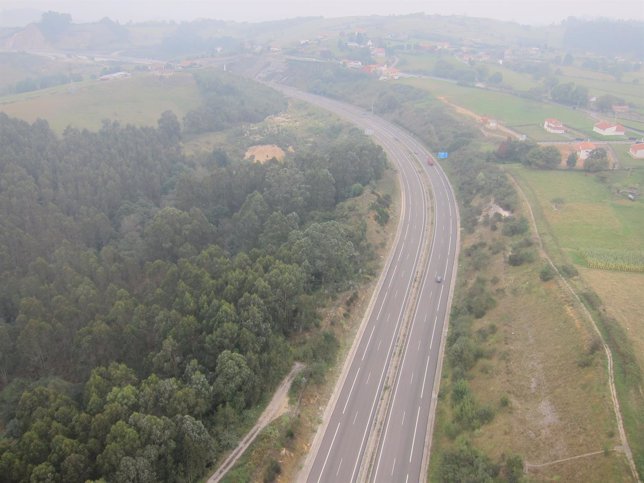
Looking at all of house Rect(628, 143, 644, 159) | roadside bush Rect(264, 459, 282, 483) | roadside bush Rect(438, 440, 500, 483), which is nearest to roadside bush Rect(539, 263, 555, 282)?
roadside bush Rect(438, 440, 500, 483)

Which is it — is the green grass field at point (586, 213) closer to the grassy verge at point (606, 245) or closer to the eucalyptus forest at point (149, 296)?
the grassy verge at point (606, 245)

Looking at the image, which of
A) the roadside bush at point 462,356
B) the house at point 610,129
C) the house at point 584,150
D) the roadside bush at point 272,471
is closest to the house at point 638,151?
the house at point 584,150

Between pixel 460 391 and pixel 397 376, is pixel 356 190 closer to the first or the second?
pixel 397 376

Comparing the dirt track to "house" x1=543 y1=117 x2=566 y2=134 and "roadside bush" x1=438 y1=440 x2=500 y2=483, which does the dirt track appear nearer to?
"roadside bush" x1=438 y1=440 x2=500 y2=483

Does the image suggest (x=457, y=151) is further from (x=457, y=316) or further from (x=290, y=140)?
(x=457, y=316)

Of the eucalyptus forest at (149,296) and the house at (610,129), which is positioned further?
the house at (610,129)

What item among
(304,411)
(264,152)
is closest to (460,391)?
(304,411)
